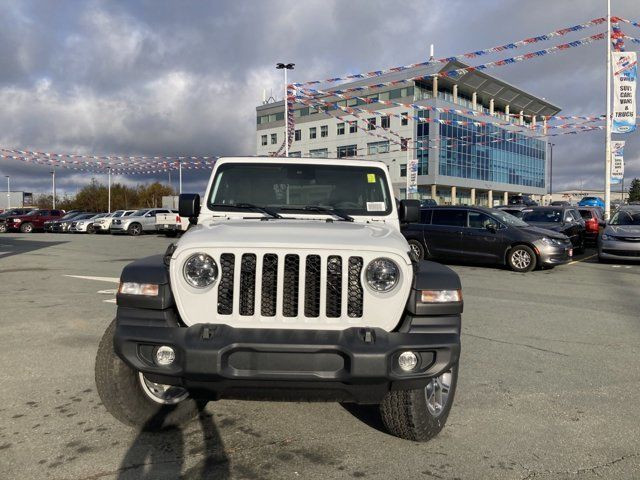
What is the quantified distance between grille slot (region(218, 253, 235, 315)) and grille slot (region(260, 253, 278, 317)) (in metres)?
0.18

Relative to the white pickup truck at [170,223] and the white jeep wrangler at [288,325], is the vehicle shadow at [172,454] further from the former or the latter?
the white pickup truck at [170,223]

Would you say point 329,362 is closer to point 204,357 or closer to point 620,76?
point 204,357

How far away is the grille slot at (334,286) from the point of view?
2.87 m

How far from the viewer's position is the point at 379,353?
261 cm

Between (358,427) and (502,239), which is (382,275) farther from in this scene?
(502,239)

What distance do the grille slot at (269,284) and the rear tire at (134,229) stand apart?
3050 cm

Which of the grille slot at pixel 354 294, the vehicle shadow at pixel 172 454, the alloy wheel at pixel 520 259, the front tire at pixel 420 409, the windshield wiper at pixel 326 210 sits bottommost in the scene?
the vehicle shadow at pixel 172 454

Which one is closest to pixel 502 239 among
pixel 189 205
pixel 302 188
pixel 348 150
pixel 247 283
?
pixel 302 188

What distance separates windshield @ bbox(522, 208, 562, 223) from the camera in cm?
1555

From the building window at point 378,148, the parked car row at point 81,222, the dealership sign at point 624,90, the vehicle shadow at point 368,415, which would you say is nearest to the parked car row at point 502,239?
the dealership sign at point 624,90

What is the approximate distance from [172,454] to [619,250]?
13490 millimetres

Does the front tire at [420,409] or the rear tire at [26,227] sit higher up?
the rear tire at [26,227]

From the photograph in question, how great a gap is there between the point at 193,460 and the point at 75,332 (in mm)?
3665

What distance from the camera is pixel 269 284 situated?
286cm
